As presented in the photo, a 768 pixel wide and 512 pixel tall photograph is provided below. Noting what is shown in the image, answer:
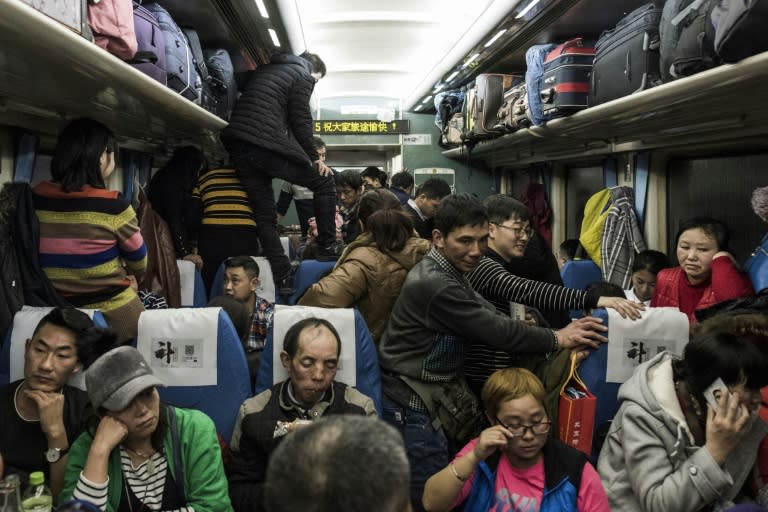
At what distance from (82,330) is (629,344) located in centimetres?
215

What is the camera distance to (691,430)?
215 centimetres

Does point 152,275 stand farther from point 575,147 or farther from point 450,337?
point 575,147

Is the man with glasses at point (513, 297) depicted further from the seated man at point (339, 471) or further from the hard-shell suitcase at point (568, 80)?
the seated man at point (339, 471)

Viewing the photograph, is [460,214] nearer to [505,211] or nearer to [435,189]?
[505,211]

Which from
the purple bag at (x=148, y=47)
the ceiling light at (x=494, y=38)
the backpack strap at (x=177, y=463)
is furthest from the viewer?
the ceiling light at (x=494, y=38)

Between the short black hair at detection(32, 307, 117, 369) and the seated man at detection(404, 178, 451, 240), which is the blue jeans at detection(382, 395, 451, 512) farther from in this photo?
the seated man at detection(404, 178, 451, 240)

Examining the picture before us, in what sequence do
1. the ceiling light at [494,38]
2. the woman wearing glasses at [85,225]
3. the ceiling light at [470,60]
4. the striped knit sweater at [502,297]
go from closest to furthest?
the striped knit sweater at [502,297], the woman wearing glasses at [85,225], the ceiling light at [494,38], the ceiling light at [470,60]

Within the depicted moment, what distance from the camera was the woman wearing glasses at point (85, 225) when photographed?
9.37 ft

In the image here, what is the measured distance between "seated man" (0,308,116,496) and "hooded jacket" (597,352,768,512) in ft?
6.33

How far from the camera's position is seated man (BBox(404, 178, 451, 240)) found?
16.1 feet

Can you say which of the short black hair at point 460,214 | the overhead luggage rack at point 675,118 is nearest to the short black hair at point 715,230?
the overhead luggage rack at point 675,118

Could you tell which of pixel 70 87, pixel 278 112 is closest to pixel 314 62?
pixel 278 112

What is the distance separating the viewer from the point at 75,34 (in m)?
2.32

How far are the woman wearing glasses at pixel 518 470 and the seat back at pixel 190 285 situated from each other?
2702 millimetres
